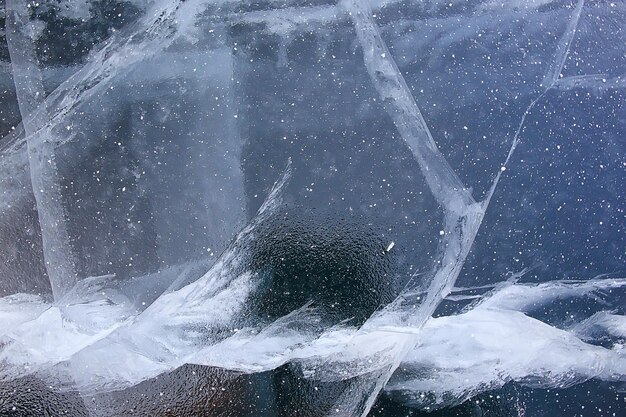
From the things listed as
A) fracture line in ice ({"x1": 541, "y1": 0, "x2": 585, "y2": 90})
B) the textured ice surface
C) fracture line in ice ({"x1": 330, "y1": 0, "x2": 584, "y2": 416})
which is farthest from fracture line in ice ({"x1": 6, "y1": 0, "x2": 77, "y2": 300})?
fracture line in ice ({"x1": 541, "y1": 0, "x2": 585, "y2": 90})

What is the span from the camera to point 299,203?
1.04 meters

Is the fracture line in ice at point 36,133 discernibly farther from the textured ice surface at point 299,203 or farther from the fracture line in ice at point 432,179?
the fracture line in ice at point 432,179

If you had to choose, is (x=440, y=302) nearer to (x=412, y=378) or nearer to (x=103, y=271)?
(x=412, y=378)

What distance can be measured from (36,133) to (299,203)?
55 cm

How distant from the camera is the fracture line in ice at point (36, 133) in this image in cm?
106

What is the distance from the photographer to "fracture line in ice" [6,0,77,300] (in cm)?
106

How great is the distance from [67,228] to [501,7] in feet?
3.26

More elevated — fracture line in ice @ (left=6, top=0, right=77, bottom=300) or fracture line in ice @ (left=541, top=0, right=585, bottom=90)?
fracture line in ice @ (left=6, top=0, right=77, bottom=300)

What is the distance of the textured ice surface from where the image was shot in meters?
1.04

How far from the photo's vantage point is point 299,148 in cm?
105

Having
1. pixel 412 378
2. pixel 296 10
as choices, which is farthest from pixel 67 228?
pixel 412 378

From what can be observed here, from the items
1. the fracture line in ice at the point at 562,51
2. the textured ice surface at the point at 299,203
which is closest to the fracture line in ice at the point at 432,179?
the textured ice surface at the point at 299,203

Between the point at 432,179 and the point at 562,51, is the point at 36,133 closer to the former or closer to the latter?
the point at 432,179

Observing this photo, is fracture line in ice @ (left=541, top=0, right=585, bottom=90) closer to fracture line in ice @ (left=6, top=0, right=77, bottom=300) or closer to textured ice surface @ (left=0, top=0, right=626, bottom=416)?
textured ice surface @ (left=0, top=0, right=626, bottom=416)
